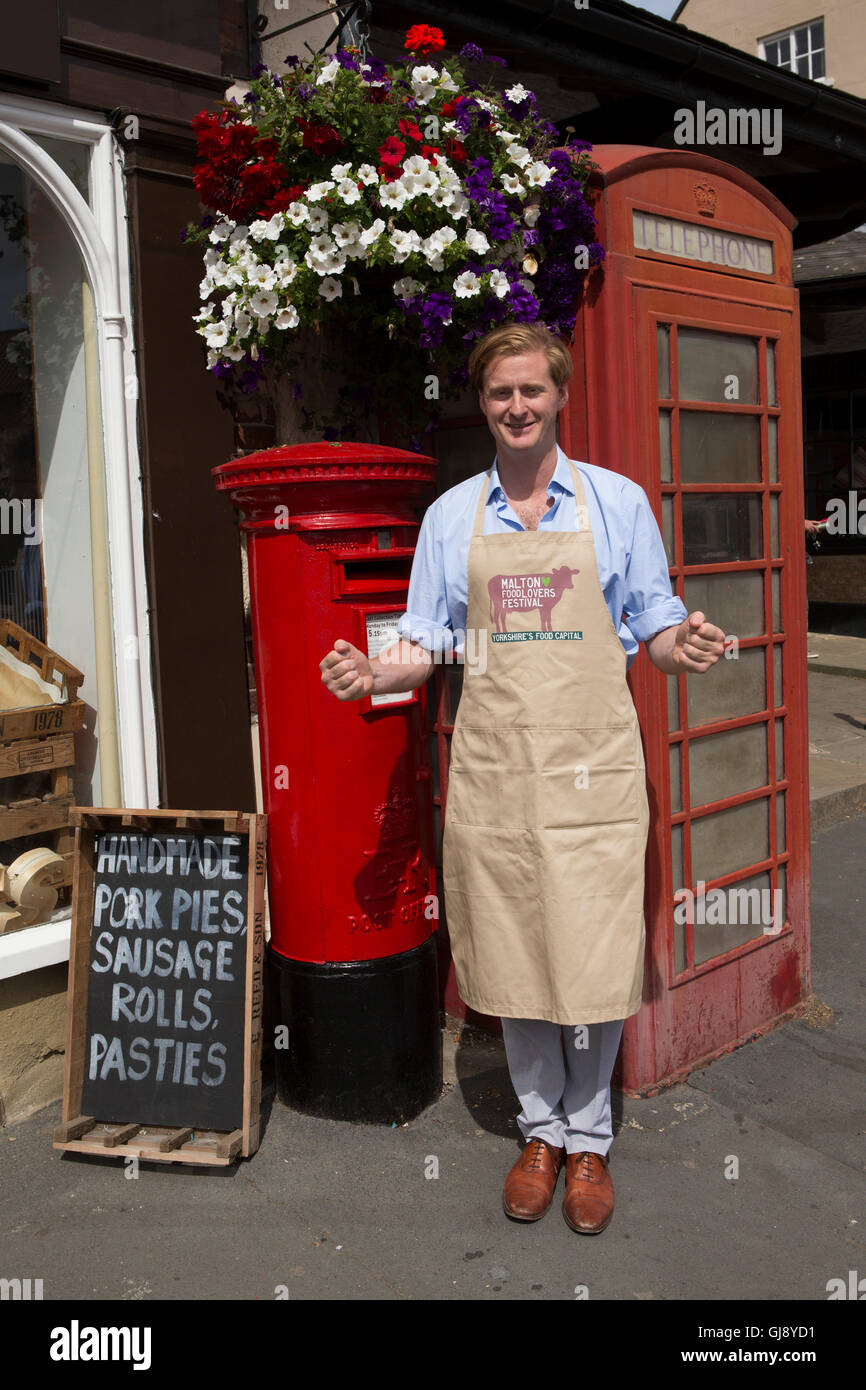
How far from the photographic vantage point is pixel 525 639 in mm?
2975

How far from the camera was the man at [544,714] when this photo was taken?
2.97 metres

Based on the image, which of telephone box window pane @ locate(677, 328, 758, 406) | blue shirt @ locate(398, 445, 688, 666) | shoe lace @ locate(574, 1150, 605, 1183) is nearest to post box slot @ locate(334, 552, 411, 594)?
blue shirt @ locate(398, 445, 688, 666)

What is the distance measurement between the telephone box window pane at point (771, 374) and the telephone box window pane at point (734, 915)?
1654 mm

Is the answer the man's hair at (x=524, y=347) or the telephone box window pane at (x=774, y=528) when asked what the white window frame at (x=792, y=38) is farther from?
the man's hair at (x=524, y=347)

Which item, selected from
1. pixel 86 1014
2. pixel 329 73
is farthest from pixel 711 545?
pixel 86 1014

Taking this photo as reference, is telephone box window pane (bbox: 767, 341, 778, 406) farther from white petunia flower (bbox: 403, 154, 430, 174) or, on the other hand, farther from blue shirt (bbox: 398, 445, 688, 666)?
white petunia flower (bbox: 403, 154, 430, 174)

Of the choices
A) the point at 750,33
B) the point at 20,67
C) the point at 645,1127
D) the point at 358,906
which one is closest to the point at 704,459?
the point at 358,906

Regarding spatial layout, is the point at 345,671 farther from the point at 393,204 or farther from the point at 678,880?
the point at 678,880

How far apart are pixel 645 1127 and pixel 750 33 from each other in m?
23.6

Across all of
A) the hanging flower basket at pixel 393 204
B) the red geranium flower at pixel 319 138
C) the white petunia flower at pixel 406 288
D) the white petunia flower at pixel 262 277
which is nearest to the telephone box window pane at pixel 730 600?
the hanging flower basket at pixel 393 204

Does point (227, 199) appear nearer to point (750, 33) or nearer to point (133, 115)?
point (133, 115)
